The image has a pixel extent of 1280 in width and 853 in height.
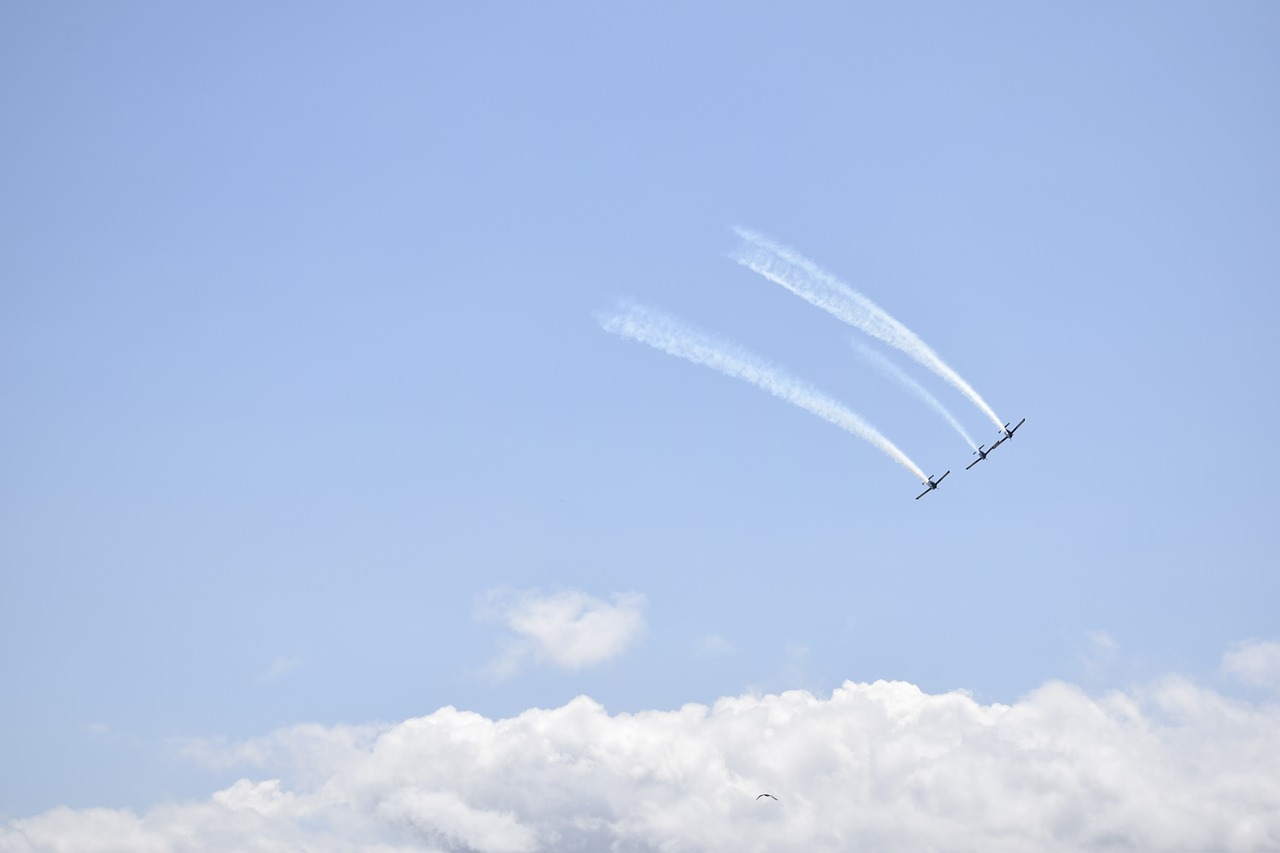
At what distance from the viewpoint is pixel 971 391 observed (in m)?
71.0

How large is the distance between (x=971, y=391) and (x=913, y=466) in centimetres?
1021

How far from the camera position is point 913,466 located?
78938 millimetres

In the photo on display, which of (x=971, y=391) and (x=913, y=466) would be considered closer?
(x=971, y=391)
